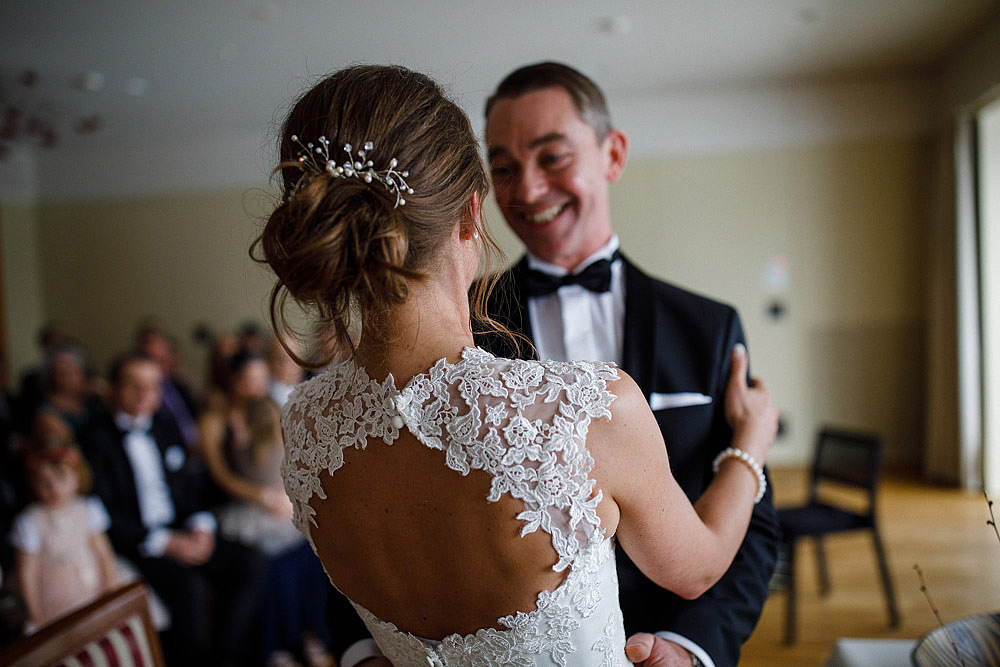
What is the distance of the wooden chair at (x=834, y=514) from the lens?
3.26 metres

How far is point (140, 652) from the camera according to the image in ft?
5.00

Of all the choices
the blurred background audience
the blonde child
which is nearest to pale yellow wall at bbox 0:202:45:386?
the blurred background audience

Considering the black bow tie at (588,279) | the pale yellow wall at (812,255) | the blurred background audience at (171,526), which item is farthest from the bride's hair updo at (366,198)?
the pale yellow wall at (812,255)

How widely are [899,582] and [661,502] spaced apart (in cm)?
361

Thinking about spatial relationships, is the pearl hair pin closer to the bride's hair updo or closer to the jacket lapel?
the bride's hair updo

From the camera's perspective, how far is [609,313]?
1.46 m

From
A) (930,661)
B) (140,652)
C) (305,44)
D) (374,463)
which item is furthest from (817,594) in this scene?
(305,44)

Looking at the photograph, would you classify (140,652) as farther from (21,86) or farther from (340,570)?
(21,86)

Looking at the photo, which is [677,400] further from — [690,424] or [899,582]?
[899,582]

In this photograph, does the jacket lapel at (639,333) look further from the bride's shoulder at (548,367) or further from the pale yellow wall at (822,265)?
the pale yellow wall at (822,265)

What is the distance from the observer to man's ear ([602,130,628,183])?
1437 millimetres

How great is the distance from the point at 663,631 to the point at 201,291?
7.40 meters

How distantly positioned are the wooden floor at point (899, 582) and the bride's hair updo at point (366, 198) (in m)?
2.21

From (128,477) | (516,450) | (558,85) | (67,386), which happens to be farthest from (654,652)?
(67,386)
